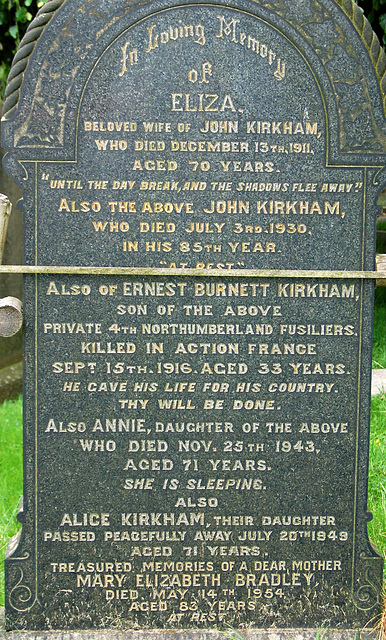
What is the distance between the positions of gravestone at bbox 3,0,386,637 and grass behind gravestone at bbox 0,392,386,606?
64 centimetres

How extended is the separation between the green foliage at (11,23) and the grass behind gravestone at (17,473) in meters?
3.46

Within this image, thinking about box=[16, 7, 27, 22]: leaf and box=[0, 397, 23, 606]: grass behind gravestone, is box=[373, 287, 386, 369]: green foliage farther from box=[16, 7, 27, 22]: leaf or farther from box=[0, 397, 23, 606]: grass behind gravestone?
box=[16, 7, 27, 22]: leaf

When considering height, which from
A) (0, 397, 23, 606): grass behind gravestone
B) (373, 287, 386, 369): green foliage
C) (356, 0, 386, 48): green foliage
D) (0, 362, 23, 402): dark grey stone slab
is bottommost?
(0, 397, 23, 606): grass behind gravestone

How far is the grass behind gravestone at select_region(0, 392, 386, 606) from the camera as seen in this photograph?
3.87 metres

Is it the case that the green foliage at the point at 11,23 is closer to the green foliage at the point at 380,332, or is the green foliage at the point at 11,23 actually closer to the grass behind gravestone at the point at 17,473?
the grass behind gravestone at the point at 17,473

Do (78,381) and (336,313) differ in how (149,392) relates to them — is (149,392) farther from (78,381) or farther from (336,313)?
(336,313)

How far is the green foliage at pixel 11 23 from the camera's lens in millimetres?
6129

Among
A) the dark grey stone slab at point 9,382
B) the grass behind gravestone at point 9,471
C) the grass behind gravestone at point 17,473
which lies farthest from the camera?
the dark grey stone slab at point 9,382

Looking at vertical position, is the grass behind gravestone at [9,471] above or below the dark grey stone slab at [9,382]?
below

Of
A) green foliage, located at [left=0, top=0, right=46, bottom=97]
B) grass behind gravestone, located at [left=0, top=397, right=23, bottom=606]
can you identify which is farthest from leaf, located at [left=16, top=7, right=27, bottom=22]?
grass behind gravestone, located at [left=0, top=397, right=23, bottom=606]

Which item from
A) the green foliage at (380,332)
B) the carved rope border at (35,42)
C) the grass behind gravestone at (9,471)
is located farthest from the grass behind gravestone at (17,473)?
the carved rope border at (35,42)

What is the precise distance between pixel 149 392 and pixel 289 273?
89cm

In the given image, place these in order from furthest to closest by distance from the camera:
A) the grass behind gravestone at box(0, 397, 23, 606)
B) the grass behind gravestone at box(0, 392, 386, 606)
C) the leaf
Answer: the leaf, the grass behind gravestone at box(0, 397, 23, 606), the grass behind gravestone at box(0, 392, 386, 606)

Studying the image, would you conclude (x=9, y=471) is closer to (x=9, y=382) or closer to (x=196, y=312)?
(x=9, y=382)
